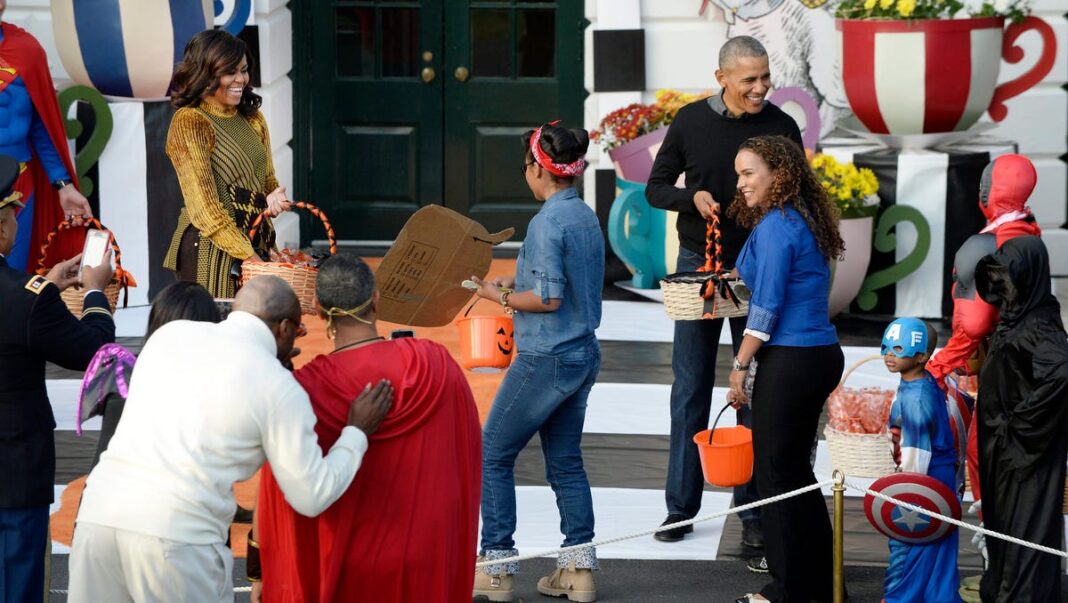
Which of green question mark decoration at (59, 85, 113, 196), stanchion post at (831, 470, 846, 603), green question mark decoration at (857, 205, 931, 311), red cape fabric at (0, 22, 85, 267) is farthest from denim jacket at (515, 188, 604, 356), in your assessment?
green question mark decoration at (59, 85, 113, 196)

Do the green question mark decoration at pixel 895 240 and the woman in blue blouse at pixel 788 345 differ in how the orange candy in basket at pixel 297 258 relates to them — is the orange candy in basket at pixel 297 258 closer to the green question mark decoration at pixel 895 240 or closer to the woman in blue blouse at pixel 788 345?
the woman in blue blouse at pixel 788 345

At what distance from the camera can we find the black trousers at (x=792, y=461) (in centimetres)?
516

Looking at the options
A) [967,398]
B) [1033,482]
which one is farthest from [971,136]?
[1033,482]

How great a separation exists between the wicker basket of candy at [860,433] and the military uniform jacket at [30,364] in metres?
3.08

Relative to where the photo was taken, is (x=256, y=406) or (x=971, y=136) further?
(x=971, y=136)

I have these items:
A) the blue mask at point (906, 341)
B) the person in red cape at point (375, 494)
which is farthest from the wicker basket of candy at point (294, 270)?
the blue mask at point (906, 341)

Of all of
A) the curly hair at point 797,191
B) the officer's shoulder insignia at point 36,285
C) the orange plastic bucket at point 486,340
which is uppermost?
the curly hair at point 797,191

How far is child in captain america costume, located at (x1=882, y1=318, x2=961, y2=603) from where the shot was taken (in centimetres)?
523

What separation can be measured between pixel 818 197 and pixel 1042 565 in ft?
4.34

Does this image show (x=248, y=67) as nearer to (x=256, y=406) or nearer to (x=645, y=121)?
(x=256, y=406)

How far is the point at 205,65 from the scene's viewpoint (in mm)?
5586

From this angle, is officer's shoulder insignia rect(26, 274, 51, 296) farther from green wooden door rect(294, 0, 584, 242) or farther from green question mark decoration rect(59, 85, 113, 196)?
green wooden door rect(294, 0, 584, 242)

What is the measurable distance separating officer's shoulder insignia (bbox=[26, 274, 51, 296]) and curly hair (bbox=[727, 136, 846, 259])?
2.20 metres

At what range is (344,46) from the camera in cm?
1160
